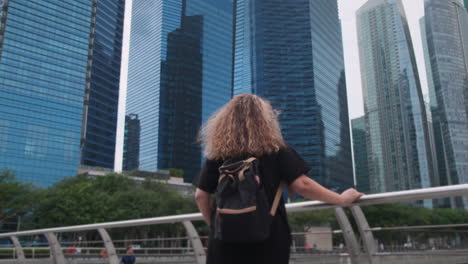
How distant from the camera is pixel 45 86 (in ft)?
299

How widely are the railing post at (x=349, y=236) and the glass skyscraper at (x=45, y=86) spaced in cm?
9256

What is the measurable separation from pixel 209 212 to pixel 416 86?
126622 mm

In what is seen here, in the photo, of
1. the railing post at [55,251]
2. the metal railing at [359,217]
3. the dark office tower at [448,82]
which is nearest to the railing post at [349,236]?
the metal railing at [359,217]

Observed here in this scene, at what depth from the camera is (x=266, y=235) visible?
68.8 inches

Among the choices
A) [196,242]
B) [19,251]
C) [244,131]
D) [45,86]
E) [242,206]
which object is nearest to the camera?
[242,206]

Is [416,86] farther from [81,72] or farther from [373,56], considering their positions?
[81,72]

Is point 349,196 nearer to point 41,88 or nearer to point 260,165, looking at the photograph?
point 260,165

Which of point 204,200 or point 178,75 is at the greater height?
point 178,75

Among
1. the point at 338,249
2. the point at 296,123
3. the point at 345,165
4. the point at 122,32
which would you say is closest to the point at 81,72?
the point at 122,32

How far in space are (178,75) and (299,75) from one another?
38.8 metres

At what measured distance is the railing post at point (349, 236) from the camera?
8.92 feet

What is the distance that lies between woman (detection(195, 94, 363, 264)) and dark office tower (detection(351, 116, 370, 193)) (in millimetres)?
156742

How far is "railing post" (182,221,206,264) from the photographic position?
3800 millimetres

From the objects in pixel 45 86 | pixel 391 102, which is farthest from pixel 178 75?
pixel 391 102
